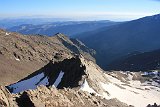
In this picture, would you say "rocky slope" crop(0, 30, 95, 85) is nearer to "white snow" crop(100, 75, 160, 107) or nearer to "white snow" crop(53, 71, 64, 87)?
"white snow" crop(53, 71, 64, 87)

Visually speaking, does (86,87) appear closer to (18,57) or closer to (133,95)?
(133,95)

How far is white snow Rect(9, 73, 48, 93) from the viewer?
90625 mm

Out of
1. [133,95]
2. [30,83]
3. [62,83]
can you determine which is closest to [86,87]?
[62,83]

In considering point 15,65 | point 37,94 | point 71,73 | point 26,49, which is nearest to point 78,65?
point 71,73

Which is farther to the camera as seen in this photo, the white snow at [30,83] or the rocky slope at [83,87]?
the white snow at [30,83]

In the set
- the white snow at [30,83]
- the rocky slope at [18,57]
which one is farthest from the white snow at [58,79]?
the rocky slope at [18,57]

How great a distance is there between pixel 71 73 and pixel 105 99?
13938mm

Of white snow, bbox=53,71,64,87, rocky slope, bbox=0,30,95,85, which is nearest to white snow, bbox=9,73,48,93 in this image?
white snow, bbox=53,71,64,87

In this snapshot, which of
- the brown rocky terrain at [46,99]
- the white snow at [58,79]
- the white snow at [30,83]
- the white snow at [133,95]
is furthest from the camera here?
the white snow at [30,83]

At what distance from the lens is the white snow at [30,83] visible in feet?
297

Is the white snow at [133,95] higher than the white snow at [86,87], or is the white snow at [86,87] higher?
the white snow at [86,87]

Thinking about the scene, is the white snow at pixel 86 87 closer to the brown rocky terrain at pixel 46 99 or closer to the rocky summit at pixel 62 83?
the rocky summit at pixel 62 83

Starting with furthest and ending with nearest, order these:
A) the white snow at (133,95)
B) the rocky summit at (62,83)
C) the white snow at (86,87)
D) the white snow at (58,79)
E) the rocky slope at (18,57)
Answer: the rocky slope at (18,57) → the white snow at (58,79) → the white snow at (133,95) → the white snow at (86,87) → the rocky summit at (62,83)

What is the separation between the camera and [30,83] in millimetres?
94062
